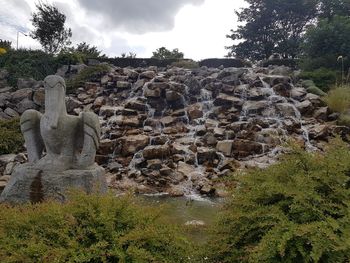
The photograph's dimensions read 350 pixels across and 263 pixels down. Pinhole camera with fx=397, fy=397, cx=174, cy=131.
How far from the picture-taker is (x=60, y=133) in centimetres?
521

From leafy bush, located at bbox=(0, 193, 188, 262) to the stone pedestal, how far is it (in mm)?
2098

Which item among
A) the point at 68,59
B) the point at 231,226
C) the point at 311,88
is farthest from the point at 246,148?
the point at 68,59

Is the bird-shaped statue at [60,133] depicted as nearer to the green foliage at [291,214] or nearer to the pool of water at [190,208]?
the pool of water at [190,208]

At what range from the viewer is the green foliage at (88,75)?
699 inches

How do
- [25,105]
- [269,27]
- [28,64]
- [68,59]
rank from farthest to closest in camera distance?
[269,27]
[68,59]
[28,64]
[25,105]

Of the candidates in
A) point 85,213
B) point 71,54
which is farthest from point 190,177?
point 71,54

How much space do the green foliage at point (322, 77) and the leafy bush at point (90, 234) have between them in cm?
1583

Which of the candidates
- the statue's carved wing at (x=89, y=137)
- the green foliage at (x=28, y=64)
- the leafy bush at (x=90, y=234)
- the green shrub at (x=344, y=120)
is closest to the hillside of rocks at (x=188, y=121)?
the green shrub at (x=344, y=120)

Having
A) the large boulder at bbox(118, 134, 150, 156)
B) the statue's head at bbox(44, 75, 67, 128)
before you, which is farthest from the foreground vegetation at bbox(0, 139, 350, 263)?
the large boulder at bbox(118, 134, 150, 156)

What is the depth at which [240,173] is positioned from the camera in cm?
349

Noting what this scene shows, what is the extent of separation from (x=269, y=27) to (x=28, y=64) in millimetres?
18555

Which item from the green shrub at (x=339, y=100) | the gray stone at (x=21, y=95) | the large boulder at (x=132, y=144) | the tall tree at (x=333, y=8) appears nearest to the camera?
the large boulder at (x=132, y=144)

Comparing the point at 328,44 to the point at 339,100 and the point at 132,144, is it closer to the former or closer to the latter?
the point at 339,100

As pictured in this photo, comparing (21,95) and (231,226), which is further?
(21,95)
